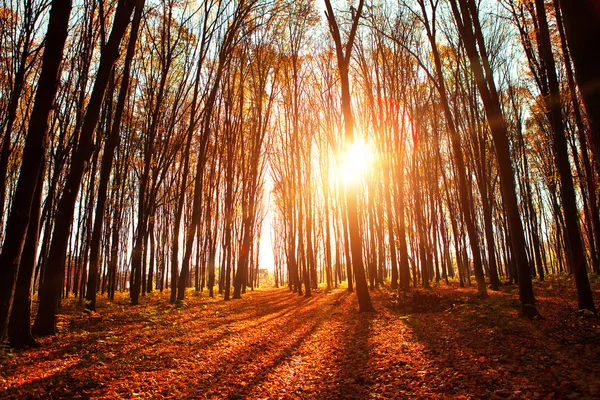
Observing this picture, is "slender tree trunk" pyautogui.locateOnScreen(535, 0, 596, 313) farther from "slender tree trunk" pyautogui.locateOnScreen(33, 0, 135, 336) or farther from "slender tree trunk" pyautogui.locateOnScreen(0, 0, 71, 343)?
"slender tree trunk" pyautogui.locateOnScreen(0, 0, 71, 343)

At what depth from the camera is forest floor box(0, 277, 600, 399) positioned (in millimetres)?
3682

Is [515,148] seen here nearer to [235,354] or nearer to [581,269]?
[581,269]

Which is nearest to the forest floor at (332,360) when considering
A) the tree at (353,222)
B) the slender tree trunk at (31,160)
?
the slender tree trunk at (31,160)

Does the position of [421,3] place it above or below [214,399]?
above

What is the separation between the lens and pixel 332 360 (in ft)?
18.2

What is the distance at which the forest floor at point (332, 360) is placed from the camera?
3682 mm

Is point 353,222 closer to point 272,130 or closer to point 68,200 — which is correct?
point 68,200

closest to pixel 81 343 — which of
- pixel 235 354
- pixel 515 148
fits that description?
pixel 235 354

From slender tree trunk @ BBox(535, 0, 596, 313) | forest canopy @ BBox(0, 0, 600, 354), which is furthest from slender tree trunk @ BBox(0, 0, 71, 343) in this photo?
slender tree trunk @ BBox(535, 0, 596, 313)

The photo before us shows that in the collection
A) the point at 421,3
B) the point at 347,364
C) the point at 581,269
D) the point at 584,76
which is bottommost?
the point at 347,364

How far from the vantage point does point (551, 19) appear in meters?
11.0

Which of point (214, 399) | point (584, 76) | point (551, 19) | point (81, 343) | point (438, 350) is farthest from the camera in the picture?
point (551, 19)

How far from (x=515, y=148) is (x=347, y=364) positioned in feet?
75.9

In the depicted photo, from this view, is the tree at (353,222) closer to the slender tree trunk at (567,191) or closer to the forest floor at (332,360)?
the forest floor at (332,360)
